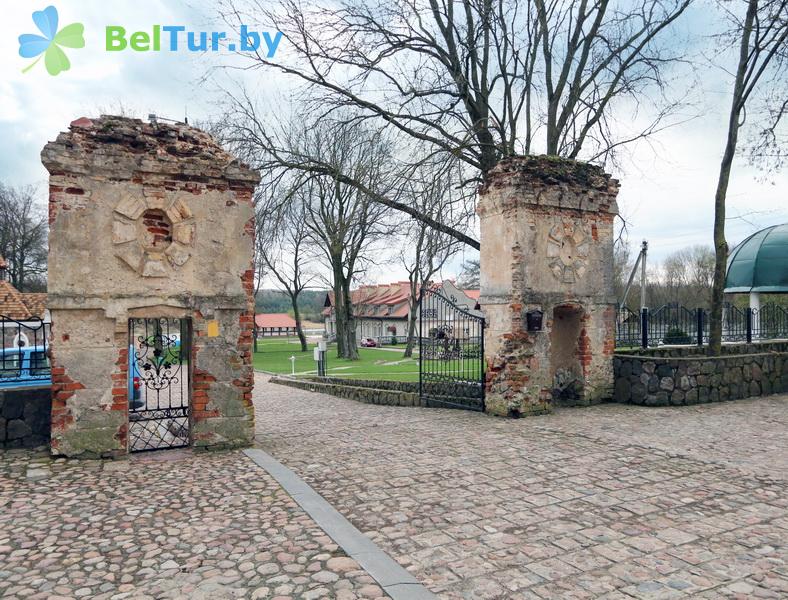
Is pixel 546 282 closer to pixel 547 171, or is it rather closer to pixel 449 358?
pixel 547 171

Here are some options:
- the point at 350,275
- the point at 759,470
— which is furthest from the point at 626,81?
the point at 350,275

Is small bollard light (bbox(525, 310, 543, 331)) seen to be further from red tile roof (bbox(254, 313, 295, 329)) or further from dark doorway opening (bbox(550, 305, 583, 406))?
red tile roof (bbox(254, 313, 295, 329))

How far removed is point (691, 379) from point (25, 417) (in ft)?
38.8

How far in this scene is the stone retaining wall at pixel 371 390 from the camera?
43.6ft

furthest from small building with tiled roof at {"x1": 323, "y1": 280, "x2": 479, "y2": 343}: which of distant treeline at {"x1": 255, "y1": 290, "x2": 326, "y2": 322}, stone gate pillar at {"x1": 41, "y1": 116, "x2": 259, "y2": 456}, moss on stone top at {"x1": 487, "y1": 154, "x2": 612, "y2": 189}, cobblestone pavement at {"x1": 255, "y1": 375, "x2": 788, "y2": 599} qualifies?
stone gate pillar at {"x1": 41, "y1": 116, "x2": 259, "y2": 456}

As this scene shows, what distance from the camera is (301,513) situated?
517 cm

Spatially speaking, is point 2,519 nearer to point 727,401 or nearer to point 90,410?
point 90,410

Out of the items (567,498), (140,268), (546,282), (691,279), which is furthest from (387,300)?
(567,498)

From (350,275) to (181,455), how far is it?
2435cm

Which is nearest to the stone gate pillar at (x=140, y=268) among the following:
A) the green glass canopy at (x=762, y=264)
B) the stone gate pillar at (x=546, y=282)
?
the stone gate pillar at (x=546, y=282)

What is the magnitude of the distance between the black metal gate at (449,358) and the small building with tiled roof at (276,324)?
232ft

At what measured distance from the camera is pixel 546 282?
10656mm

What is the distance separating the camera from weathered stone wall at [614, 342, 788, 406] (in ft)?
36.9

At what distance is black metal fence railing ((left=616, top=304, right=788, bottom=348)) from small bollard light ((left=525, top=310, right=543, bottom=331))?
13.5 ft
